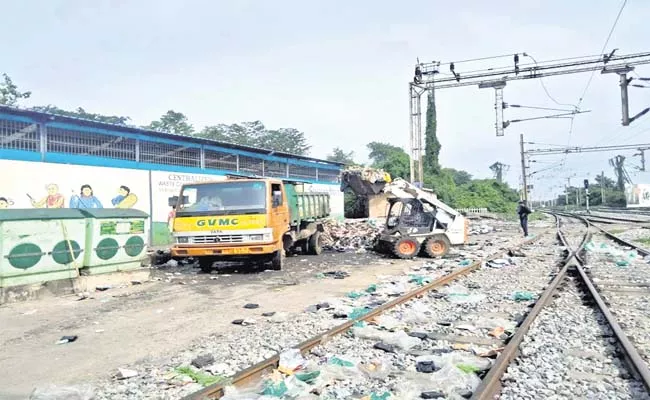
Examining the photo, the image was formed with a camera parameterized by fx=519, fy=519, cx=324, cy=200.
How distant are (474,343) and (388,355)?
1025mm

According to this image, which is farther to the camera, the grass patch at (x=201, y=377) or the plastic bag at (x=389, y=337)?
the plastic bag at (x=389, y=337)

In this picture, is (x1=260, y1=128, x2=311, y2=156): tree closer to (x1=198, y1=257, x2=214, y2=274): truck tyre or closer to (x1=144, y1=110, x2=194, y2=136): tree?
(x1=144, y1=110, x2=194, y2=136): tree

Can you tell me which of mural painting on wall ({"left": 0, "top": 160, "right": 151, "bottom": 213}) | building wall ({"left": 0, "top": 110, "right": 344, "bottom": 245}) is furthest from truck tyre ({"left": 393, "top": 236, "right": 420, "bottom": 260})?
mural painting on wall ({"left": 0, "top": 160, "right": 151, "bottom": 213})

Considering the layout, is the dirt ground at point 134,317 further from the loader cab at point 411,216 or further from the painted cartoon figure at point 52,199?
the painted cartoon figure at point 52,199

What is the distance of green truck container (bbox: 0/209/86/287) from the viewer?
27.1 ft


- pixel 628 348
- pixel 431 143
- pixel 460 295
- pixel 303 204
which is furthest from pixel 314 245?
pixel 431 143

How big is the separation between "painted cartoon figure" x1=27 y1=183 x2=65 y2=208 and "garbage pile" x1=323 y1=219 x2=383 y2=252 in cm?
885

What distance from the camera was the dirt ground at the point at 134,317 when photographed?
200 inches

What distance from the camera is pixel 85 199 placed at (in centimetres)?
1697

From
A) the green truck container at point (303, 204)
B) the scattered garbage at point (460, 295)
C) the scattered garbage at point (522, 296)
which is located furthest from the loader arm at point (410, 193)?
the scattered garbage at point (522, 296)

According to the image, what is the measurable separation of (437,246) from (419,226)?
76cm

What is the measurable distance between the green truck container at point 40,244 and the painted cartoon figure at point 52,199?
7060 mm

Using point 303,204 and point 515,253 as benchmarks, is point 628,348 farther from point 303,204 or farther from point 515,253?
point 303,204

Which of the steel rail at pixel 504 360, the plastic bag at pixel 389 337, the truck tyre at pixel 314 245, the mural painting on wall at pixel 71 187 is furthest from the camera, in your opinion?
the truck tyre at pixel 314 245
